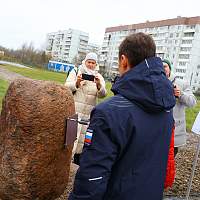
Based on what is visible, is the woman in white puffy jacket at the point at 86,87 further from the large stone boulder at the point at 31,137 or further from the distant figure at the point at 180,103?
the large stone boulder at the point at 31,137

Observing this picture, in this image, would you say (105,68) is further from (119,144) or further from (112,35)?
(119,144)

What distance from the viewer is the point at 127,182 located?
7.55 feet

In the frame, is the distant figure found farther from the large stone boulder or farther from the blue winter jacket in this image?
the blue winter jacket

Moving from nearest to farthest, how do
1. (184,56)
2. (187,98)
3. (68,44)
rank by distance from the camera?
(187,98) < (184,56) < (68,44)

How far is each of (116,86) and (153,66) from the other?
0.24m

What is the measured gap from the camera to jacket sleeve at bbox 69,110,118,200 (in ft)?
7.16

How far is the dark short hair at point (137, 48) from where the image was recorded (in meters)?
2.36

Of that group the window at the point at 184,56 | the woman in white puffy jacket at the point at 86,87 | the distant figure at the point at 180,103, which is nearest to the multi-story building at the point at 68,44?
the window at the point at 184,56

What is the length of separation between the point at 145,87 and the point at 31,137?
6.38 ft

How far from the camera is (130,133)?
226 cm

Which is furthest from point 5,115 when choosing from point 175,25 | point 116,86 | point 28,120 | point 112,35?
point 112,35

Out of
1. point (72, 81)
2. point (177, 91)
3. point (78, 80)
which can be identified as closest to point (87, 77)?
point (78, 80)

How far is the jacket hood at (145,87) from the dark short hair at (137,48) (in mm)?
42

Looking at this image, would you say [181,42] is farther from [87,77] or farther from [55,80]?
[87,77]
